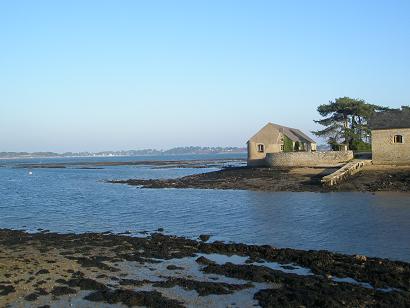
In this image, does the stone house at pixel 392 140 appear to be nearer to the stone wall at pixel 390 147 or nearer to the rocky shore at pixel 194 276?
the stone wall at pixel 390 147

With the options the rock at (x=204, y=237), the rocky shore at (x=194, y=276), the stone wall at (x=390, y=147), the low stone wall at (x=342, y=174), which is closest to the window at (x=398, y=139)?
the stone wall at (x=390, y=147)

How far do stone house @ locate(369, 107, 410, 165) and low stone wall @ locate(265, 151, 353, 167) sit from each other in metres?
4.48

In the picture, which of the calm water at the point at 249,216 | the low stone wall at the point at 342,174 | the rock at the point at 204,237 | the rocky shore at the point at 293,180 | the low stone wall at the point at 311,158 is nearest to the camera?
the calm water at the point at 249,216

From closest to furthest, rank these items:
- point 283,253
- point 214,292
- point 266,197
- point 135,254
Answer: point 214,292
point 283,253
point 135,254
point 266,197

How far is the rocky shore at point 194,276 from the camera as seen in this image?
11.4m

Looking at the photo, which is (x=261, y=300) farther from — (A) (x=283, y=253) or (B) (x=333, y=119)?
(B) (x=333, y=119)

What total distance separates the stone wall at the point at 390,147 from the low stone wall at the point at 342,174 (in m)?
1.48

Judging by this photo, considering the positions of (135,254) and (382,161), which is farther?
(382,161)

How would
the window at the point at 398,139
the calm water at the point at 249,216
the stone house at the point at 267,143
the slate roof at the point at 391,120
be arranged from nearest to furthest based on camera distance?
the calm water at the point at 249,216 → the window at the point at 398,139 → the slate roof at the point at 391,120 → the stone house at the point at 267,143

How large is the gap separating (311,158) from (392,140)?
8724 mm

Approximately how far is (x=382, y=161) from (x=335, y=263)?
30739 millimetres

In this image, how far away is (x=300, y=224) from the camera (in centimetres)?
2223

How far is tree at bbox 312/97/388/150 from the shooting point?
57312mm

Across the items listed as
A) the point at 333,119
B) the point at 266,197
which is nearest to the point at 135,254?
the point at 266,197
